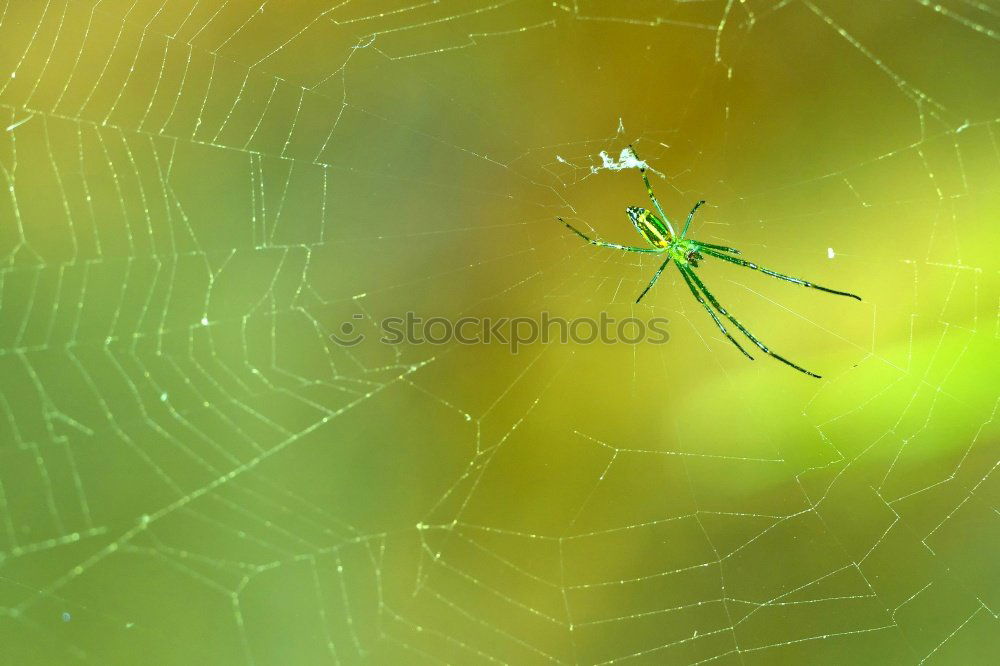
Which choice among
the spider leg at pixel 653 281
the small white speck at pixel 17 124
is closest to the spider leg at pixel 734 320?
the spider leg at pixel 653 281

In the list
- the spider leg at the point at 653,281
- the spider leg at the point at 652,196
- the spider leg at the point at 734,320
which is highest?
the spider leg at the point at 652,196

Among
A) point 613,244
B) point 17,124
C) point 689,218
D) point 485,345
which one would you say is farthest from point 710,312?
point 17,124

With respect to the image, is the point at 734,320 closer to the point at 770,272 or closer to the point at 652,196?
the point at 770,272

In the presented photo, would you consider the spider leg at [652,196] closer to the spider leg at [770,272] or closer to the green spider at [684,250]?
the green spider at [684,250]

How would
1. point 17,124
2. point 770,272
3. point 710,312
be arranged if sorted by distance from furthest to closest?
point 710,312 < point 770,272 < point 17,124

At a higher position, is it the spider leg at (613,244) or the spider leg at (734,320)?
the spider leg at (613,244)

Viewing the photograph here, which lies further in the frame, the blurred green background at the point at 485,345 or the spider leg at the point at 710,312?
the spider leg at the point at 710,312
